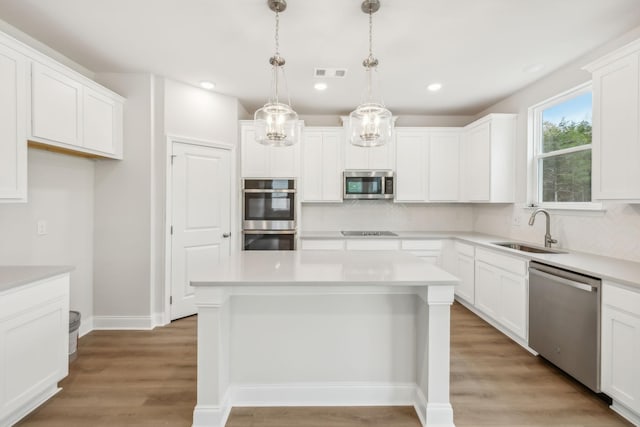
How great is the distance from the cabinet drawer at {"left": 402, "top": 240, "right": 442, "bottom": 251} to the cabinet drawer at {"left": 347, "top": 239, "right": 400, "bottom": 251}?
0.10 metres

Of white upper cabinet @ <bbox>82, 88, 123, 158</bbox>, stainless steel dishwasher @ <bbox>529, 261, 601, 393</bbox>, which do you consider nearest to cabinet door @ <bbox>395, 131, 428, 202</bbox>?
stainless steel dishwasher @ <bbox>529, 261, 601, 393</bbox>

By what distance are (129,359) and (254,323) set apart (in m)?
1.45

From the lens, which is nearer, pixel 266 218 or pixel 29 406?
pixel 29 406

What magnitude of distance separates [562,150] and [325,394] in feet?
10.6

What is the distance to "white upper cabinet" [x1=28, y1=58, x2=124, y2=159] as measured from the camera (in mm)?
2297

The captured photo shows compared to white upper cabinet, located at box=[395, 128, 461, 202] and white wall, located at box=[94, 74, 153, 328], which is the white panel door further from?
white upper cabinet, located at box=[395, 128, 461, 202]

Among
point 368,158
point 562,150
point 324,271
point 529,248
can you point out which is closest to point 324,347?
point 324,271

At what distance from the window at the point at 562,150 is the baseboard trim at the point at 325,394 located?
243cm

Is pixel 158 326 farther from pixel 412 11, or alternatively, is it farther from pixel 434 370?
pixel 412 11

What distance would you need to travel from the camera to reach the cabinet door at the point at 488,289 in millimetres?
3191

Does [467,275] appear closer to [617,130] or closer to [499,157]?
[499,157]

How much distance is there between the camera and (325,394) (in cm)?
204

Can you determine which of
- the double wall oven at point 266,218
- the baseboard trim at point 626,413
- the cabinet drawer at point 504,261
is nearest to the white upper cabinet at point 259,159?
the double wall oven at point 266,218

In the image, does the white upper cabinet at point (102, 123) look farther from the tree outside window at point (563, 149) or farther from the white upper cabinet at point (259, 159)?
the tree outside window at point (563, 149)
